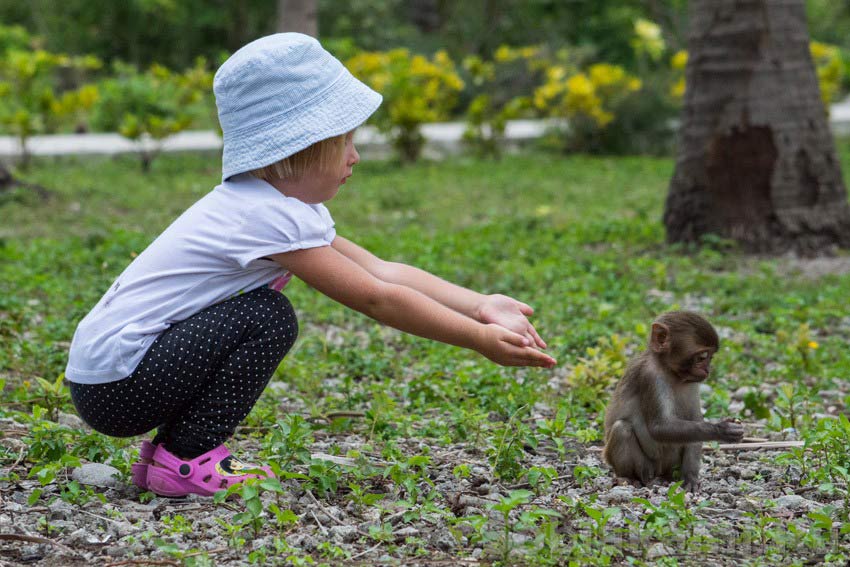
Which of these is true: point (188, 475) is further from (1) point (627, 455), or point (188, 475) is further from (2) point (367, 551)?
(1) point (627, 455)

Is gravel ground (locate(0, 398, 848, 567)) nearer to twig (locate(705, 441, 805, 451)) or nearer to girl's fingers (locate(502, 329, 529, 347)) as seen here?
twig (locate(705, 441, 805, 451))

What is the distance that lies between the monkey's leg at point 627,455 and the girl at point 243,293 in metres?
0.60

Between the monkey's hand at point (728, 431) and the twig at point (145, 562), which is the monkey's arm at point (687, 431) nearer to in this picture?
the monkey's hand at point (728, 431)

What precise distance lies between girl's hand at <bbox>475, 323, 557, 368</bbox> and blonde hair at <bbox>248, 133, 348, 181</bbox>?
700mm

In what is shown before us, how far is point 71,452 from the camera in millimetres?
3662

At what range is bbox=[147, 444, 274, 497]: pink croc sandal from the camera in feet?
11.1

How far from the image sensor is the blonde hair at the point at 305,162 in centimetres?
326

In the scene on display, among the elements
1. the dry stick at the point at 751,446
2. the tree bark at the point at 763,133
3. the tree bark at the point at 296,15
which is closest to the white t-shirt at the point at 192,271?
the dry stick at the point at 751,446

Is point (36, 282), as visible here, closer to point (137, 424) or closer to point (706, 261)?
point (137, 424)

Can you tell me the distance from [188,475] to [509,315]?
112cm

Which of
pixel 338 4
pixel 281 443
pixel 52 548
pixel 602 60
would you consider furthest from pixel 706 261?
pixel 338 4

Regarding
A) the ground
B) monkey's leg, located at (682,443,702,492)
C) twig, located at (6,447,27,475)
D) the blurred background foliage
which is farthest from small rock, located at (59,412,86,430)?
the blurred background foliage

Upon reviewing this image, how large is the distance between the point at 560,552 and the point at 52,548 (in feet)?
4.57

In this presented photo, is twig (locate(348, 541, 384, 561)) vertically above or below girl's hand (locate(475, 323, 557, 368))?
below
